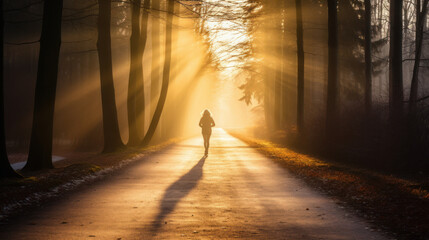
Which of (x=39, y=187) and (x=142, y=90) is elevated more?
(x=142, y=90)

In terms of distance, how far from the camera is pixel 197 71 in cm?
4634

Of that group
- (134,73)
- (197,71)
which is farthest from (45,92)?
A: (197,71)

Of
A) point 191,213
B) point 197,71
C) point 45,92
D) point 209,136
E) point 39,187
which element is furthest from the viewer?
point 197,71

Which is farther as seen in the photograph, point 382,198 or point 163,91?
point 163,91

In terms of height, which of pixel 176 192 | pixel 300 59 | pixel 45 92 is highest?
pixel 300 59

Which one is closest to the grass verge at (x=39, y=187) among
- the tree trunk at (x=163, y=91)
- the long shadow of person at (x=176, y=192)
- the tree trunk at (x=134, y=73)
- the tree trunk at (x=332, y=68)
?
the long shadow of person at (x=176, y=192)

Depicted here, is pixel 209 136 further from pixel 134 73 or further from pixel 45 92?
pixel 45 92

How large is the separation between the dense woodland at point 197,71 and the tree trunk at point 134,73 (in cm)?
6

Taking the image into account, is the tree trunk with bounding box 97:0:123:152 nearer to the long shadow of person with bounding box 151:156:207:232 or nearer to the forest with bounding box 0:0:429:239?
the forest with bounding box 0:0:429:239

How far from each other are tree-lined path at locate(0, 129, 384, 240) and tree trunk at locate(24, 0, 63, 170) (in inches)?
128

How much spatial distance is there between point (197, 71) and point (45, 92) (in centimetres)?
3239

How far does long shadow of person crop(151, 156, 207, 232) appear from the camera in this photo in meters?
7.74

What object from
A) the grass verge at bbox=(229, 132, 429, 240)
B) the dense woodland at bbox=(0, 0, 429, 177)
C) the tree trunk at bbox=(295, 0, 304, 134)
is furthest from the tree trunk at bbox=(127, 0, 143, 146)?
the grass verge at bbox=(229, 132, 429, 240)

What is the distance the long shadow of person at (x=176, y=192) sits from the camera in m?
7.74
